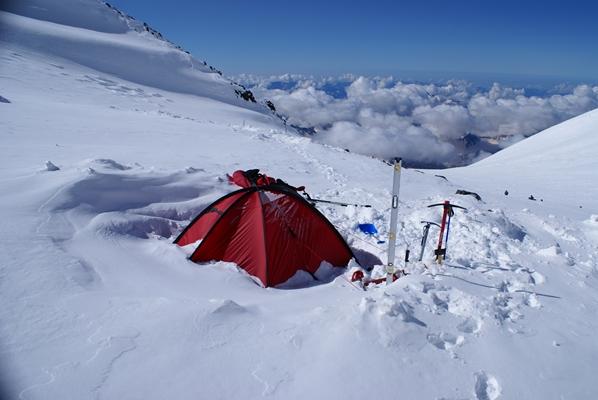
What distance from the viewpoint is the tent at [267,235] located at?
5375mm

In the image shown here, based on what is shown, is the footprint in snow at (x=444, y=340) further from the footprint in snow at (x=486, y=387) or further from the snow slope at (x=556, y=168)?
the snow slope at (x=556, y=168)

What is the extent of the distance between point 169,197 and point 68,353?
4531 mm

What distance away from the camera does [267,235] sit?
17.9ft

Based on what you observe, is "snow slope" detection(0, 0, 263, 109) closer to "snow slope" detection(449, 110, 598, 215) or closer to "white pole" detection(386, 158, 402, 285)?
"snow slope" detection(449, 110, 598, 215)

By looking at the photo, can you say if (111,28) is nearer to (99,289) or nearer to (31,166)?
(31,166)

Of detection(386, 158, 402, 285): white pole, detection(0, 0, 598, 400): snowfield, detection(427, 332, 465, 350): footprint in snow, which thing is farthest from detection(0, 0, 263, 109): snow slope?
detection(427, 332, 465, 350): footprint in snow

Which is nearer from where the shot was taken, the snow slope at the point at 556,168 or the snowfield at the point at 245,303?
the snowfield at the point at 245,303

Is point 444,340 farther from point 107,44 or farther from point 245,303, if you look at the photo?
point 107,44

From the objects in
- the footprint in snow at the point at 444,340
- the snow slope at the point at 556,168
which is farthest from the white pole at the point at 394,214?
the snow slope at the point at 556,168

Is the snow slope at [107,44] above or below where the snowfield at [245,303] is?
above

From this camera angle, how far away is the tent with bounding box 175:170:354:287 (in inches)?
212

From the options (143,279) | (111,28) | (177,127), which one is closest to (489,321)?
(143,279)

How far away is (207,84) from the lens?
44000mm

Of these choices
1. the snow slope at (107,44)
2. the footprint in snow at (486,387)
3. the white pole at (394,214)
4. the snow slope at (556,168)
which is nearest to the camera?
the footprint in snow at (486,387)
